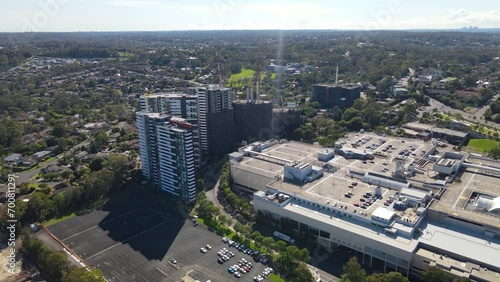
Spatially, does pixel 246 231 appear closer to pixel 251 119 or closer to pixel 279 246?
pixel 279 246

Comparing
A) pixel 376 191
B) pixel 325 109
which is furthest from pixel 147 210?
pixel 325 109

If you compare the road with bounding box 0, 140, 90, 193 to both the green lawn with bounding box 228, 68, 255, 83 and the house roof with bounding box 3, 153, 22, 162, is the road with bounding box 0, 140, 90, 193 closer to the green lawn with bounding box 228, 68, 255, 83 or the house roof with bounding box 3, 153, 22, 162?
the house roof with bounding box 3, 153, 22, 162

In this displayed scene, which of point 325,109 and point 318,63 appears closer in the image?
point 325,109

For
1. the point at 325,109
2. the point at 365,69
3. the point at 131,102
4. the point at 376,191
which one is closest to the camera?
the point at 376,191

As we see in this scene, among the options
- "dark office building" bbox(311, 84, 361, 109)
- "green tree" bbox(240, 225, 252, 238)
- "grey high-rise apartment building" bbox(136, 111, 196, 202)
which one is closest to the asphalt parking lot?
"green tree" bbox(240, 225, 252, 238)

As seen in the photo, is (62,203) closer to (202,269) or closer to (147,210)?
(147,210)

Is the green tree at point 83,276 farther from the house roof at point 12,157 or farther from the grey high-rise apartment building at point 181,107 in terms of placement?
the house roof at point 12,157

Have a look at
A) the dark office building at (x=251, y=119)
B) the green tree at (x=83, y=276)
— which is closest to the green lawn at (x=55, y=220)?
the green tree at (x=83, y=276)
